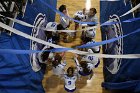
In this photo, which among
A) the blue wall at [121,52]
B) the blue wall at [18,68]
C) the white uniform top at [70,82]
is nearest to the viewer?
the blue wall at [18,68]

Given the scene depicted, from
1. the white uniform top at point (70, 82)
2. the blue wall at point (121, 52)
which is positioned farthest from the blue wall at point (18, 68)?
the blue wall at point (121, 52)

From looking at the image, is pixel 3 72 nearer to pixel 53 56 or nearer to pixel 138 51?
pixel 53 56

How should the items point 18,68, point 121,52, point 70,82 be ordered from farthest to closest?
1. point 70,82
2. point 121,52
3. point 18,68

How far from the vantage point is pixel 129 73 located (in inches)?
175

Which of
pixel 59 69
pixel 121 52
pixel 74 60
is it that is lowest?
pixel 59 69

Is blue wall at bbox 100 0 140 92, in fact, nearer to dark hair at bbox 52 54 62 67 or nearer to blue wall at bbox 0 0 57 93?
dark hair at bbox 52 54 62 67

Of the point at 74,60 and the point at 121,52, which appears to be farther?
the point at 74,60

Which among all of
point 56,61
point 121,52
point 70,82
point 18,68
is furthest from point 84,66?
point 18,68

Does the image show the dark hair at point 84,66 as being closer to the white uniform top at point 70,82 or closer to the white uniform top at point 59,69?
the white uniform top at point 70,82

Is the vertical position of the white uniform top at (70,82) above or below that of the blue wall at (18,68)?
below

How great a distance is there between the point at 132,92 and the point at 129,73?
0.32 m

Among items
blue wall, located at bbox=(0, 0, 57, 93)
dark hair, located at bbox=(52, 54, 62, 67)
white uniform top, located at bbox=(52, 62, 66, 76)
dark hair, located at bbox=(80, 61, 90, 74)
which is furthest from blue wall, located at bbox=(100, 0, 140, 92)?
blue wall, located at bbox=(0, 0, 57, 93)

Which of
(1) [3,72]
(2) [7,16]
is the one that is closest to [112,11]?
(2) [7,16]

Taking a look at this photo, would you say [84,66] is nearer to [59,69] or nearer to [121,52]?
[59,69]
